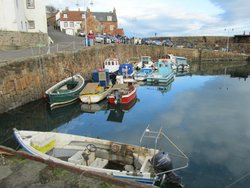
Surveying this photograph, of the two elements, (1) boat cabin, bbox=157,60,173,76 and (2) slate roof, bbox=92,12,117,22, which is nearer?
(1) boat cabin, bbox=157,60,173,76

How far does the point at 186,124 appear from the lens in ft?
45.8

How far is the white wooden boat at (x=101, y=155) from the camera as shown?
7.34 meters

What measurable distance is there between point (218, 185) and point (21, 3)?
2845 cm

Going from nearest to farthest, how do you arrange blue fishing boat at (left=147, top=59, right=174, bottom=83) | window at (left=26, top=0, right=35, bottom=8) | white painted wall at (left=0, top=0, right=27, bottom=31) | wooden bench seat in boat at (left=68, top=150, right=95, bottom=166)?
wooden bench seat in boat at (left=68, top=150, right=95, bottom=166) → white painted wall at (left=0, top=0, right=27, bottom=31) → blue fishing boat at (left=147, top=59, right=174, bottom=83) → window at (left=26, top=0, right=35, bottom=8)

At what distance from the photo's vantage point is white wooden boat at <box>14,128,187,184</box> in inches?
289

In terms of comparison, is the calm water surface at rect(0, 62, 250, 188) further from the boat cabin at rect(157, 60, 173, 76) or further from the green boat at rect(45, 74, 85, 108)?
the boat cabin at rect(157, 60, 173, 76)

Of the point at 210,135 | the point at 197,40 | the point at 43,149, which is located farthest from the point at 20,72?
the point at 197,40

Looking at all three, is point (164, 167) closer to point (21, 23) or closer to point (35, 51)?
point (35, 51)

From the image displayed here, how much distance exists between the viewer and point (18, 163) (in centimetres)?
562

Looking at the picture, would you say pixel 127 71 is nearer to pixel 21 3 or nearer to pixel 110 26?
pixel 21 3

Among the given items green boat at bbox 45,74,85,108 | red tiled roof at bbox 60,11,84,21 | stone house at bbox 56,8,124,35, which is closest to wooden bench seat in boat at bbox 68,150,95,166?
green boat at bbox 45,74,85,108

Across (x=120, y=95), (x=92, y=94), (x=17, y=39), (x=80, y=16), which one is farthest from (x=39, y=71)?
(x=80, y=16)

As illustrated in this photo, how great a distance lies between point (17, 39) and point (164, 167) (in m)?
22.4

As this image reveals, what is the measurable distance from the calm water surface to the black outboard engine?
1.91 ft
